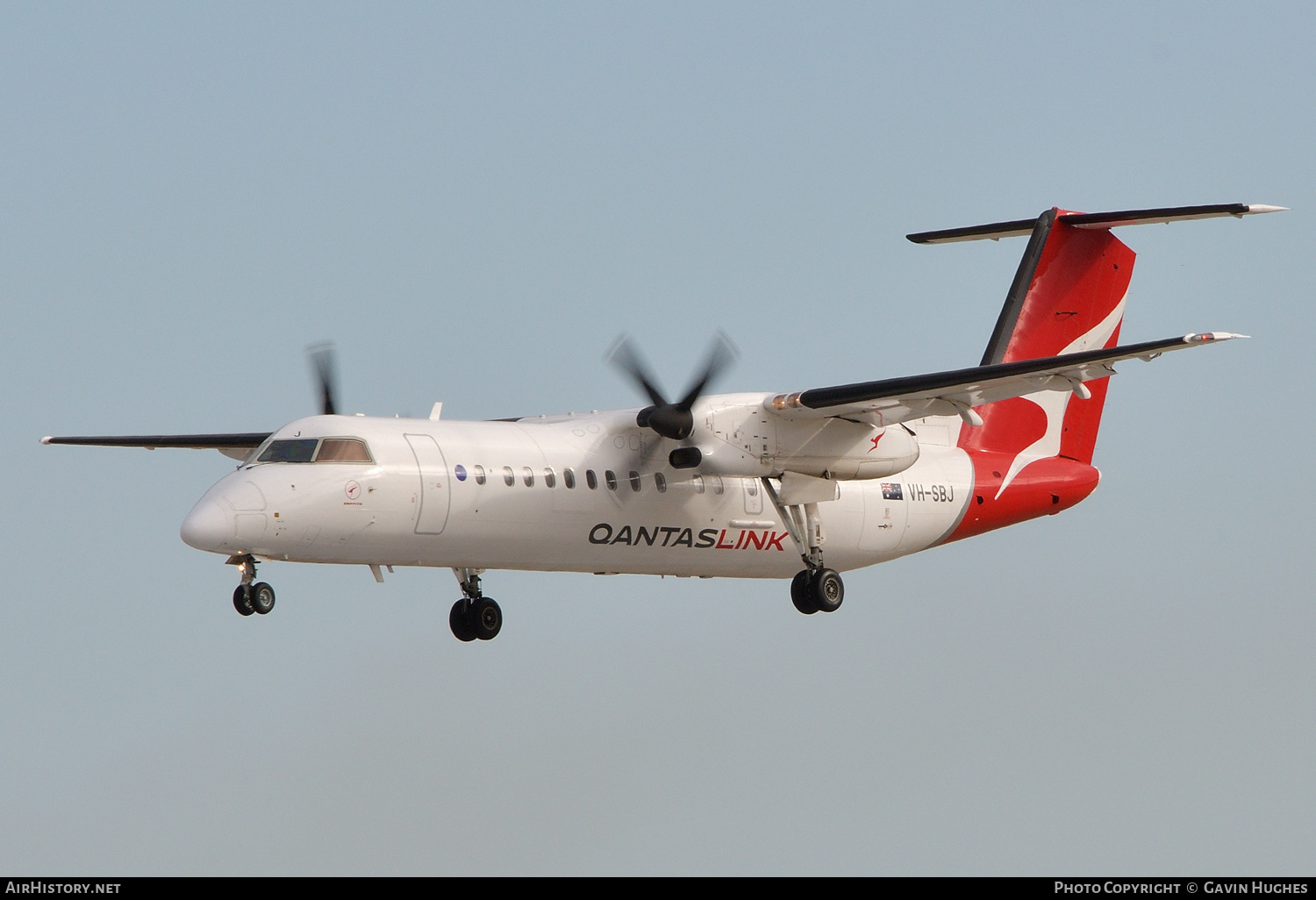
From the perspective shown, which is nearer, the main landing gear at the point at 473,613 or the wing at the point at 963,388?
the wing at the point at 963,388

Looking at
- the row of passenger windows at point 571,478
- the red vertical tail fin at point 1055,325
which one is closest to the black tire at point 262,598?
the row of passenger windows at point 571,478

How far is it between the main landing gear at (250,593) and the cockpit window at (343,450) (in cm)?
125

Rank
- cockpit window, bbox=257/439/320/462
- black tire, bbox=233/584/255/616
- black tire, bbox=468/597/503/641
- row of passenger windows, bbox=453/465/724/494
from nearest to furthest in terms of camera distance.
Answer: black tire, bbox=233/584/255/616 → cockpit window, bbox=257/439/320/462 → row of passenger windows, bbox=453/465/724/494 → black tire, bbox=468/597/503/641

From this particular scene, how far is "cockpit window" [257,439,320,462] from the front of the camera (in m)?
17.9

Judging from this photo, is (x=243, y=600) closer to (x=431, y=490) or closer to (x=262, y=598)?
(x=262, y=598)

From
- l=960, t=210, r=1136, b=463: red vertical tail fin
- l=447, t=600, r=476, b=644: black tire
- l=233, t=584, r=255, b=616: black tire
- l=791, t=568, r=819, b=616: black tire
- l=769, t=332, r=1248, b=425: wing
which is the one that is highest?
l=960, t=210, r=1136, b=463: red vertical tail fin

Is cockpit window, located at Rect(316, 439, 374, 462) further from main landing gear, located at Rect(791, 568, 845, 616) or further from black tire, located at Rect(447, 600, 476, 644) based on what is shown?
main landing gear, located at Rect(791, 568, 845, 616)

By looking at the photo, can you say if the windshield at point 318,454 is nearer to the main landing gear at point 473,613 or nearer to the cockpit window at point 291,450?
the cockpit window at point 291,450

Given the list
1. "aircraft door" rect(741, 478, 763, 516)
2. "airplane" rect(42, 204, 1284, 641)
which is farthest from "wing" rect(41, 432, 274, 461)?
"aircraft door" rect(741, 478, 763, 516)

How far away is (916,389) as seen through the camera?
19.7 meters

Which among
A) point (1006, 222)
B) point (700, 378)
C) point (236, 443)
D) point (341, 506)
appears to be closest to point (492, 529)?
point (341, 506)

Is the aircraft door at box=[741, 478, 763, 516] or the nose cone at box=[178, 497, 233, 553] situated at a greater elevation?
the aircraft door at box=[741, 478, 763, 516]

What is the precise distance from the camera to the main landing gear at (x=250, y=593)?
17.4 m

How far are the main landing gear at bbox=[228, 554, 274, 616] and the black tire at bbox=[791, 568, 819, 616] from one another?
680 centimetres
